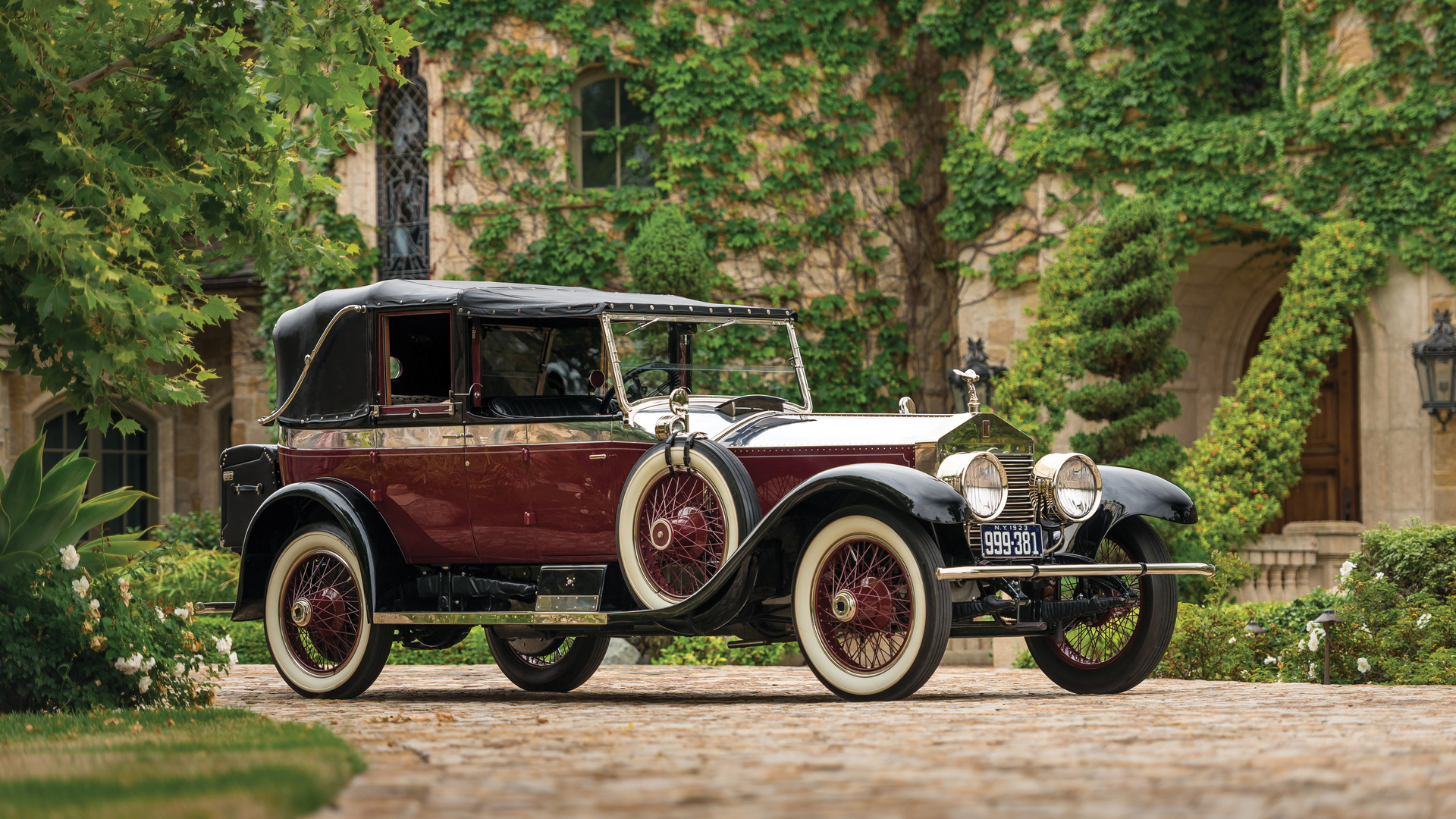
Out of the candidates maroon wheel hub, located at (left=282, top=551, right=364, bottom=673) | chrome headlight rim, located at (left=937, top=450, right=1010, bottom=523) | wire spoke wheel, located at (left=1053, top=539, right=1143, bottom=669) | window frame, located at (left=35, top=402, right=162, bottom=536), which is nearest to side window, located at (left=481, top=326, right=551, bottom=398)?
maroon wheel hub, located at (left=282, top=551, right=364, bottom=673)

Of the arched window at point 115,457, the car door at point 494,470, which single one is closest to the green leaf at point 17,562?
the car door at point 494,470

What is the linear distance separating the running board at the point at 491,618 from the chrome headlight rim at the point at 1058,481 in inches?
80.8

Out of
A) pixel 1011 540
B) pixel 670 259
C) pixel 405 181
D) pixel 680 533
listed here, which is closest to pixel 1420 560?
pixel 1011 540

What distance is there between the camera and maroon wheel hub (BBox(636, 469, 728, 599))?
7281 mm

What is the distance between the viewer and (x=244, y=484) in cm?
909

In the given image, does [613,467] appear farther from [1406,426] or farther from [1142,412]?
[1406,426]

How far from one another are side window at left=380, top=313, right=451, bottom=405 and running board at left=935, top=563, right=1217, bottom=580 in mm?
2983

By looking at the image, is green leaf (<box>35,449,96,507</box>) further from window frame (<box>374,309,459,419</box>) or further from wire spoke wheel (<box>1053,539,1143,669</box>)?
wire spoke wheel (<box>1053,539,1143,669</box>)

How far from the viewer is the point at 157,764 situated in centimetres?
452

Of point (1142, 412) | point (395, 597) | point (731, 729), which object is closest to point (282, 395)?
point (395, 597)

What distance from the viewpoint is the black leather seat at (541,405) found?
815cm

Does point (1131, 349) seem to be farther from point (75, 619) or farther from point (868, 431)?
point (75, 619)

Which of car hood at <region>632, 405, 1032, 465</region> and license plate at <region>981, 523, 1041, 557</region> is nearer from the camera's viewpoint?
license plate at <region>981, 523, 1041, 557</region>

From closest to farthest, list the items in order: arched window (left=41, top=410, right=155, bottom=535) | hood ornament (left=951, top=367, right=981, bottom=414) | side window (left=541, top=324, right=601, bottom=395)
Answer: hood ornament (left=951, top=367, right=981, bottom=414) → side window (left=541, top=324, right=601, bottom=395) → arched window (left=41, top=410, right=155, bottom=535)
